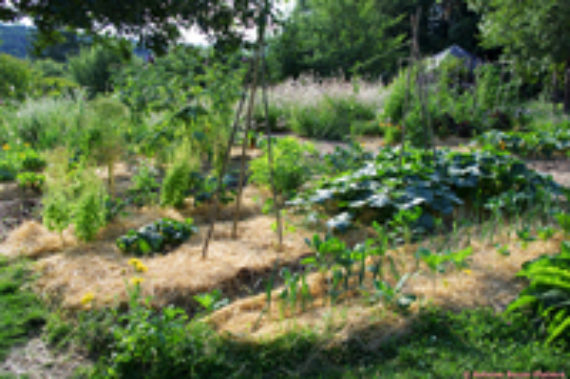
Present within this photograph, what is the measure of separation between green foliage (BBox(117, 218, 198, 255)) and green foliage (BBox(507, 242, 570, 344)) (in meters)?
2.38

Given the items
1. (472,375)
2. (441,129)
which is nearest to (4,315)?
(472,375)

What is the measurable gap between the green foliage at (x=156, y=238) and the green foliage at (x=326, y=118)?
5989 millimetres

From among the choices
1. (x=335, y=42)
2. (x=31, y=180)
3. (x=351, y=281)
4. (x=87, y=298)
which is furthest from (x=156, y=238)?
(x=335, y=42)

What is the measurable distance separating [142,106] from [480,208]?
5.01m

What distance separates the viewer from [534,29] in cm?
1237

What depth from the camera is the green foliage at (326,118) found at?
30.4 feet

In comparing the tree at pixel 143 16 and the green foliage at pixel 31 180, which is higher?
the tree at pixel 143 16

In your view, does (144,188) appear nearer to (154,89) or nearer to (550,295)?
(154,89)

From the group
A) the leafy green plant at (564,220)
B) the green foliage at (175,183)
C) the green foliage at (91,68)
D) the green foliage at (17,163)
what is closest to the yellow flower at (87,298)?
the green foliage at (175,183)

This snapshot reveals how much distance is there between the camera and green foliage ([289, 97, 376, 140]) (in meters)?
9.26

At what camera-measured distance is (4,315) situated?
2549 mm

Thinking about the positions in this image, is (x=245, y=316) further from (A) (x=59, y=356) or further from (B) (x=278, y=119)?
(B) (x=278, y=119)

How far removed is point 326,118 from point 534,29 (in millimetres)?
7545

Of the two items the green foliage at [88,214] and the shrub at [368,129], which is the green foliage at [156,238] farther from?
the shrub at [368,129]
